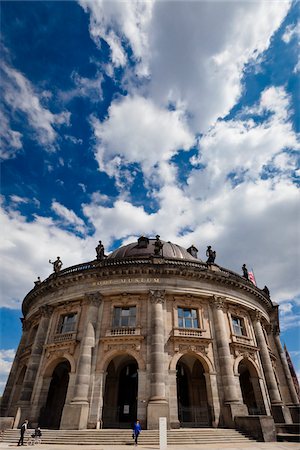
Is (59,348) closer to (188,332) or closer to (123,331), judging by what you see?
(123,331)

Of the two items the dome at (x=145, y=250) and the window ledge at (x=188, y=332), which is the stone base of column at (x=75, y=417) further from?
the dome at (x=145, y=250)

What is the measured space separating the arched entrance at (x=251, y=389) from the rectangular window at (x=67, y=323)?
15.9m

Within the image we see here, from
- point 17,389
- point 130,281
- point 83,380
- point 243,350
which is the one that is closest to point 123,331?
point 130,281

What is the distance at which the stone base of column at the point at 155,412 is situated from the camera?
18.3m

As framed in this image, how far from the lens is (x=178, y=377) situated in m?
25.6

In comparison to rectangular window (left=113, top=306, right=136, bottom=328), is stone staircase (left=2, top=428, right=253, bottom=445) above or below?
below

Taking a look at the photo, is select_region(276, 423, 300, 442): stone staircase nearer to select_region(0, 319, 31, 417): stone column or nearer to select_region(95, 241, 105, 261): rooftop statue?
select_region(95, 241, 105, 261): rooftop statue

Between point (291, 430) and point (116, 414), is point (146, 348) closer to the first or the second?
point (116, 414)

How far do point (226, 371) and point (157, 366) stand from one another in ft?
19.6

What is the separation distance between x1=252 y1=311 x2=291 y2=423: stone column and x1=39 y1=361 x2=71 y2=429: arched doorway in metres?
19.2

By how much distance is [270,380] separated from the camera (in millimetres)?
25719

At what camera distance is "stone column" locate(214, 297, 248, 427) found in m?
20.3

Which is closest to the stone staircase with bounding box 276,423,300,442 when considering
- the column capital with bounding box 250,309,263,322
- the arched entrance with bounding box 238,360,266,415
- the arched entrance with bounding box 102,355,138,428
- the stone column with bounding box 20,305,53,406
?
the arched entrance with bounding box 238,360,266,415

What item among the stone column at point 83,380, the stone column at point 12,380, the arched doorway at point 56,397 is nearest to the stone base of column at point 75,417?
the stone column at point 83,380
